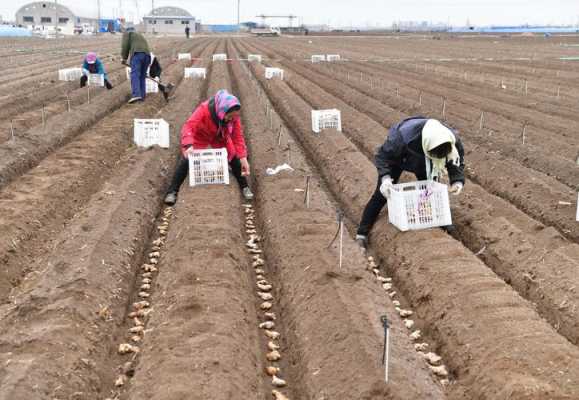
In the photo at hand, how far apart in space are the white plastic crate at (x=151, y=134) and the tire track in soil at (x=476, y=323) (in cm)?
437

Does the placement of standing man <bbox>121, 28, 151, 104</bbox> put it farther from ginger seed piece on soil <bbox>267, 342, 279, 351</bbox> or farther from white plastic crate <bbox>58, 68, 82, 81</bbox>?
ginger seed piece on soil <bbox>267, 342, 279, 351</bbox>

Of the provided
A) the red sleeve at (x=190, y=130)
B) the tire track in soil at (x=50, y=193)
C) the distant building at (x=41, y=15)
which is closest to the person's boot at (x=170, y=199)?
the red sleeve at (x=190, y=130)

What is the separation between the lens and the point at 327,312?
4.48 metres

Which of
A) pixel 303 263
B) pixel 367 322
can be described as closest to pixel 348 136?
pixel 303 263

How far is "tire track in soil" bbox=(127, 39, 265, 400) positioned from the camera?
3623 mm

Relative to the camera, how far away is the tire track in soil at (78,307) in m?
3.67

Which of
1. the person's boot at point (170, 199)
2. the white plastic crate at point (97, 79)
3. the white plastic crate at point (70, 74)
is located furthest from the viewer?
the white plastic crate at point (70, 74)

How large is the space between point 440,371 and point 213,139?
14.5 ft

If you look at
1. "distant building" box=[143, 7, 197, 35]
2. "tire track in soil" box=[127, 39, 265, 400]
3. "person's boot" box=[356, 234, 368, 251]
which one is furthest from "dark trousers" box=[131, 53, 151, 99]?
"distant building" box=[143, 7, 197, 35]

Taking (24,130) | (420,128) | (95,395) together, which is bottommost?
(95,395)

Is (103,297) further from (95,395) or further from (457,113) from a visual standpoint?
(457,113)

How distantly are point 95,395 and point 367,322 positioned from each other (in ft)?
6.21

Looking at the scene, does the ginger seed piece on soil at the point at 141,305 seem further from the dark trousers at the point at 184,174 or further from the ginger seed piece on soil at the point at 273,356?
the dark trousers at the point at 184,174

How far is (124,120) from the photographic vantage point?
11.7 meters
